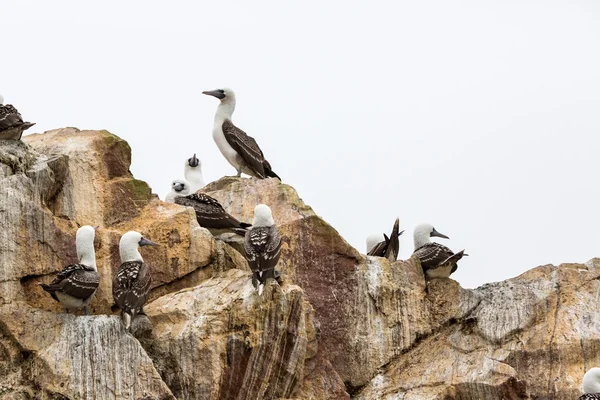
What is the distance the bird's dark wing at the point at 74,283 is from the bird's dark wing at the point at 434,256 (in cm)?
620

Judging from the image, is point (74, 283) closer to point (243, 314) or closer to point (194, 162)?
point (243, 314)

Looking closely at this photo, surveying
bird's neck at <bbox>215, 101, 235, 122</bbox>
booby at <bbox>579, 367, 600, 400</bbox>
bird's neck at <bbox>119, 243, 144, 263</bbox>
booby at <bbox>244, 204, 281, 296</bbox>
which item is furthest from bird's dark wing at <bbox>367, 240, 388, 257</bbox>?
bird's neck at <bbox>119, 243, 144, 263</bbox>

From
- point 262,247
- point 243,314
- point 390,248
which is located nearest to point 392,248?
point 390,248

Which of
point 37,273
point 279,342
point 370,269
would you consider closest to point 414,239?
point 370,269

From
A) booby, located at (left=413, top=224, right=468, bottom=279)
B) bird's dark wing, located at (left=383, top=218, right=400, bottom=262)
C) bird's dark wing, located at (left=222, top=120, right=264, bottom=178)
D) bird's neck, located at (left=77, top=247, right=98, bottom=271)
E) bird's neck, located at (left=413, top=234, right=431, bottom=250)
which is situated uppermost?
bird's dark wing, located at (left=222, top=120, right=264, bottom=178)

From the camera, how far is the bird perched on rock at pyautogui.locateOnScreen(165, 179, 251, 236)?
76.0 ft

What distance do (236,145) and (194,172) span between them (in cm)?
192

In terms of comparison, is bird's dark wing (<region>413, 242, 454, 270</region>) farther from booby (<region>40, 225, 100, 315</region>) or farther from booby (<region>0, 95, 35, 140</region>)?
booby (<region>0, 95, 35, 140</region>)

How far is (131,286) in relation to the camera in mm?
20312

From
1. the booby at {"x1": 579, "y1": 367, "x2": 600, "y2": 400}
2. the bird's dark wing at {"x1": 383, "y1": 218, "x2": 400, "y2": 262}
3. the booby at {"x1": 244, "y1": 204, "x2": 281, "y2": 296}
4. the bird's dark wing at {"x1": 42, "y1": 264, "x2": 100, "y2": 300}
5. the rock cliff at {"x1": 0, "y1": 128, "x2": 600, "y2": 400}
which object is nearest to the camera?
the rock cliff at {"x1": 0, "y1": 128, "x2": 600, "y2": 400}

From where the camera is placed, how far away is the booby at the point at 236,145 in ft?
86.6

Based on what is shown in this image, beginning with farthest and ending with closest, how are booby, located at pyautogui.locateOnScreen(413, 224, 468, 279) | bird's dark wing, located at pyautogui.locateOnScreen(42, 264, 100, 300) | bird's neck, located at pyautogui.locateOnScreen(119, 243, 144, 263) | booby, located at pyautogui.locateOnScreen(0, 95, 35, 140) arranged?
booby, located at pyautogui.locateOnScreen(413, 224, 468, 279) < booby, located at pyautogui.locateOnScreen(0, 95, 35, 140) < bird's neck, located at pyautogui.locateOnScreen(119, 243, 144, 263) < bird's dark wing, located at pyautogui.locateOnScreen(42, 264, 100, 300)

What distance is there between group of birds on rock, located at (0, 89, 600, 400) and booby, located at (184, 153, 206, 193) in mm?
853

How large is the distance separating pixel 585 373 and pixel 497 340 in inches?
57.2
